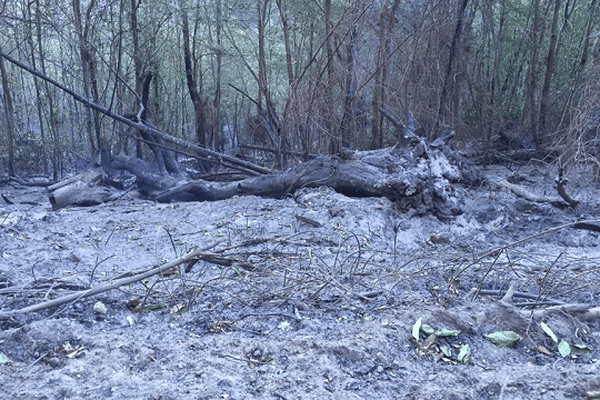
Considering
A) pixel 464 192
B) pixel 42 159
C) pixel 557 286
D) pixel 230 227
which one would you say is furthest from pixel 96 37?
pixel 557 286

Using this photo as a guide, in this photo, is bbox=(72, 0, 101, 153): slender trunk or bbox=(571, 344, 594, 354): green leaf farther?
bbox=(72, 0, 101, 153): slender trunk

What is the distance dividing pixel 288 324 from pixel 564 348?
1309mm

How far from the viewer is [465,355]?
→ 2451 millimetres

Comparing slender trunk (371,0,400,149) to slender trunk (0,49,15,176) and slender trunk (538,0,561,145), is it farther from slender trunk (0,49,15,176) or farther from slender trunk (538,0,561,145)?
slender trunk (0,49,15,176)

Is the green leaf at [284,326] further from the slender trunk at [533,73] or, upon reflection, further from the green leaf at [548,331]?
the slender trunk at [533,73]

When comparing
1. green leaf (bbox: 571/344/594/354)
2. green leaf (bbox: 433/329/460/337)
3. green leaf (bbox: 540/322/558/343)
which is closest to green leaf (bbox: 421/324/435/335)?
green leaf (bbox: 433/329/460/337)

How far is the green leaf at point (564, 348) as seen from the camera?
8.20 ft

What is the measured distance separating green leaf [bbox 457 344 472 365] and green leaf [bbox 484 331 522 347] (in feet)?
0.47

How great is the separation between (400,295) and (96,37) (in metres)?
6.51

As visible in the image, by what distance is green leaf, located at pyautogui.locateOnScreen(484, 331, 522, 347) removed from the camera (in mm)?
2555

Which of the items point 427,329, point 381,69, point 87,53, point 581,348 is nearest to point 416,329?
point 427,329

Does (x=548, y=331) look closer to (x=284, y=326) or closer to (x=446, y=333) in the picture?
(x=446, y=333)

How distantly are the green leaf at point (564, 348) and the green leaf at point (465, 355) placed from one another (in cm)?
42

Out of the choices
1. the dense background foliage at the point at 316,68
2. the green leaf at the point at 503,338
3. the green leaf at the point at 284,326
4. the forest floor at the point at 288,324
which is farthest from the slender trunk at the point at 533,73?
the green leaf at the point at 284,326
